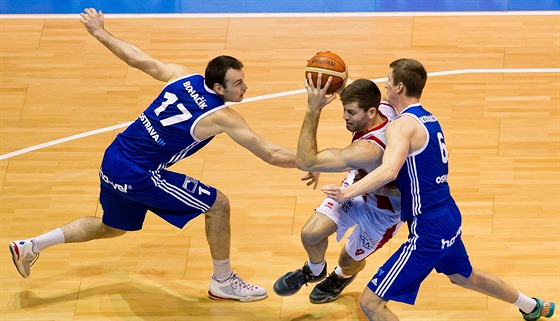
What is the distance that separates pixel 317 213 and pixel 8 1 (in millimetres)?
6081

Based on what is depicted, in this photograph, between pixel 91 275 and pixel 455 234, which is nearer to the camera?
pixel 455 234

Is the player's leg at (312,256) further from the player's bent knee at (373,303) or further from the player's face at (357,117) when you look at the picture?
the player's face at (357,117)

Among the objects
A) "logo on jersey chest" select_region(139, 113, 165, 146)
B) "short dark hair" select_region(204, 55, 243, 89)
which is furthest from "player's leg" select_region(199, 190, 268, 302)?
"short dark hair" select_region(204, 55, 243, 89)

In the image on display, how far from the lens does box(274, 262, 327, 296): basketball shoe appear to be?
947cm

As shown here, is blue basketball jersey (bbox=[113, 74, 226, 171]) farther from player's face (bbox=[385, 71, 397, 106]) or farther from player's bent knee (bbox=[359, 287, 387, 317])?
player's bent knee (bbox=[359, 287, 387, 317])

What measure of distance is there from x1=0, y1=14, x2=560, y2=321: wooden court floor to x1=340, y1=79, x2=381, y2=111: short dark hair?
2100mm

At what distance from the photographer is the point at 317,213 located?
9.22 meters

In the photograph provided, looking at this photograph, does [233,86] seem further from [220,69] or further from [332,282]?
[332,282]

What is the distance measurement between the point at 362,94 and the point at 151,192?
Answer: 6.71 ft

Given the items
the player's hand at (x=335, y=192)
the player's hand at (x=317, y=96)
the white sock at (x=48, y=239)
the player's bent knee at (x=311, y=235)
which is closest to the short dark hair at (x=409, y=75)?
the player's hand at (x=317, y=96)

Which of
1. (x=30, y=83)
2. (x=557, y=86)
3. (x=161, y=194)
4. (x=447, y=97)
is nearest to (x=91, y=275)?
(x=161, y=194)

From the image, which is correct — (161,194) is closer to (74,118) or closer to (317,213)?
(317,213)

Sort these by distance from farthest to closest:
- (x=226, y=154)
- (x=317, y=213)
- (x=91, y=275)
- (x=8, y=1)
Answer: (x=8, y=1)
(x=226, y=154)
(x=91, y=275)
(x=317, y=213)

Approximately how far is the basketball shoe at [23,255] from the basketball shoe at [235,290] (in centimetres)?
159
